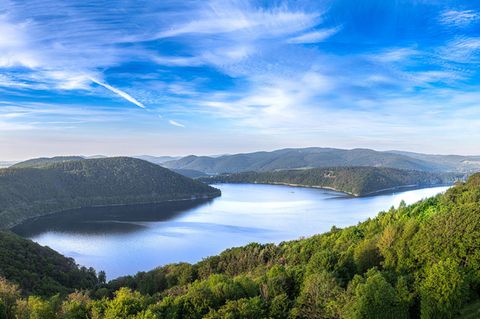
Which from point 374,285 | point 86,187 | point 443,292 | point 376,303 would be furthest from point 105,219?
point 443,292

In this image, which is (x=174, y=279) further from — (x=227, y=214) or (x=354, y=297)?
(x=227, y=214)

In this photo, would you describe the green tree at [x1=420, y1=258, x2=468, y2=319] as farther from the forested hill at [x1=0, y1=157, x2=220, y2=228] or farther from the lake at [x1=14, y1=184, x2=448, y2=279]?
the forested hill at [x1=0, y1=157, x2=220, y2=228]

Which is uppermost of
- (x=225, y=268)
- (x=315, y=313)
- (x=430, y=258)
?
(x=430, y=258)

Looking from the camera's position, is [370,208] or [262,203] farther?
[262,203]

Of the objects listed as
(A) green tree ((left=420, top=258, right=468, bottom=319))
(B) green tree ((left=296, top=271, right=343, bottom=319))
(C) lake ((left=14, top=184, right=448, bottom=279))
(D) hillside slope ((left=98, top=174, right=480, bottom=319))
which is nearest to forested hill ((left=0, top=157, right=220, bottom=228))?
(C) lake ((left=14, top=184, right=448, bottom=279))

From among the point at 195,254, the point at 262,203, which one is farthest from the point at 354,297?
the point at 262,203

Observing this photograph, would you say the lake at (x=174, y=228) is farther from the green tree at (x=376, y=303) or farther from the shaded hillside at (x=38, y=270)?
the green tree at (x=376, y=303)
